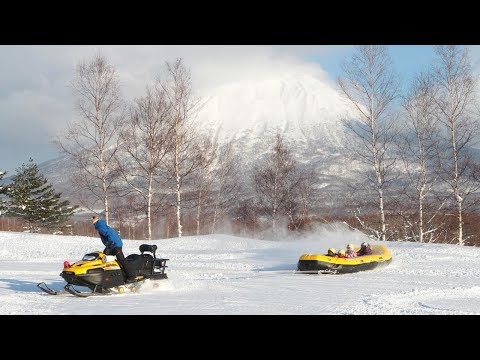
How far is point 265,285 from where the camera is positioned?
13.2 m

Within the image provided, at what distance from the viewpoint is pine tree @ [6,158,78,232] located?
59062mm

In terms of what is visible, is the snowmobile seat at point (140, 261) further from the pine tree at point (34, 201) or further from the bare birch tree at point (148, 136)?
the pine tree at point (34, 201)

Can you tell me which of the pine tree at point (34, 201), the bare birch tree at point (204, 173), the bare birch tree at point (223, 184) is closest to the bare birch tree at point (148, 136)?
the bare birch tree at point (204, 173)

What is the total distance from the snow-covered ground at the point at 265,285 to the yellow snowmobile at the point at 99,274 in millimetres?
278

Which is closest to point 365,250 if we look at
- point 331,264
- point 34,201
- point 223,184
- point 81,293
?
point 331,264

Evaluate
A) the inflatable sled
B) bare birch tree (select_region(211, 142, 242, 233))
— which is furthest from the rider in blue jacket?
bare birch tree (select_region(211, 142, 242, 233))

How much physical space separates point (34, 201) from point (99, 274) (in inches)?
2056

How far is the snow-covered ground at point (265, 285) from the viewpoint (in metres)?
9.91

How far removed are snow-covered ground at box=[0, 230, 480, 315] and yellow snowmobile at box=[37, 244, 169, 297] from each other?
0.91ft

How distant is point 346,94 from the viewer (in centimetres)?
2812

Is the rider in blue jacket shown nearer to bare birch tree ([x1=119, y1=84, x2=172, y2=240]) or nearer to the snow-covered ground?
the snow-covered ground

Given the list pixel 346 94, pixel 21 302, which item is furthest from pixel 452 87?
pixel 21 302

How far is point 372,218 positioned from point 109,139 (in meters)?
21.4
